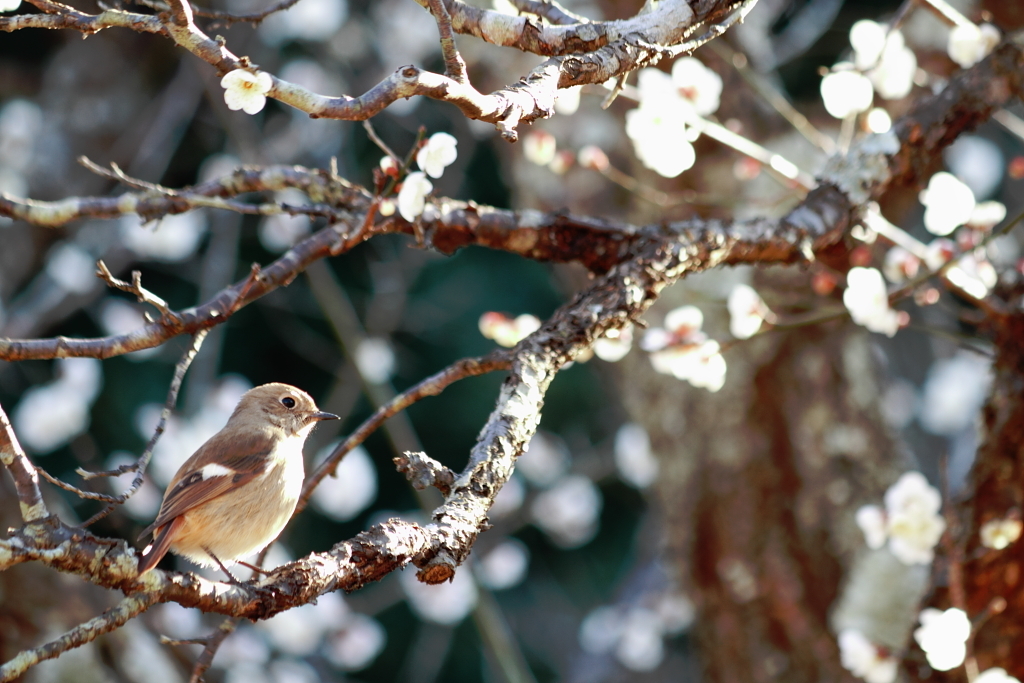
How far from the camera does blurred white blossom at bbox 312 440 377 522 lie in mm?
5574

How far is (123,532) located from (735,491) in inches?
127

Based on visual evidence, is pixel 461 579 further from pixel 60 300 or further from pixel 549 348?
pixel 549 348

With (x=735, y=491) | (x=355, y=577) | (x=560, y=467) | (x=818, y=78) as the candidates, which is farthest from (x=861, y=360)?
(x=560, y=467)

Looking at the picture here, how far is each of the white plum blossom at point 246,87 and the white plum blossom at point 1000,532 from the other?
1973 mm

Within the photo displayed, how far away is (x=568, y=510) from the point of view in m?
6.47

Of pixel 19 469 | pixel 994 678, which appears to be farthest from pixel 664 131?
pixel 19 469

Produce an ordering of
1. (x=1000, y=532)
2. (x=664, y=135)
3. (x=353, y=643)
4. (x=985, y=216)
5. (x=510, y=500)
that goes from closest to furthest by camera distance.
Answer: (x=1000, y=532)
(x=664, y=135)
(x=985, y=216)
(x=353, y=643)
(x=510, y=500)

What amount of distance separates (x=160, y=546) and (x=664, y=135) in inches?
64.1

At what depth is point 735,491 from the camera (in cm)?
355

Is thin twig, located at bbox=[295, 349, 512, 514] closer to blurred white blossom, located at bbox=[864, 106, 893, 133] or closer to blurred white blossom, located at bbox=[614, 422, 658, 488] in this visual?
blurred white blossom, located at bbox=[864, 106, 893, 133]

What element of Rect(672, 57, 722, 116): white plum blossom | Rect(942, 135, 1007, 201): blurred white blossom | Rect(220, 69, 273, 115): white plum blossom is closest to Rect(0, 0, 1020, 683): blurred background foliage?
Rect(942, 135, 1007, 201): blurred white blossom

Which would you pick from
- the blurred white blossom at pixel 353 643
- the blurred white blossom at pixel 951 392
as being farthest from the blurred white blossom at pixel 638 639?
the blurred white blossom at pixel 951 392

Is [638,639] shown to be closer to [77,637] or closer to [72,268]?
[72,268]

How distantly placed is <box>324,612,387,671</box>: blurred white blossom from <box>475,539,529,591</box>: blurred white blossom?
88 centimetres
